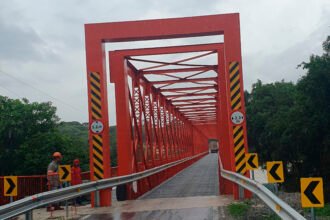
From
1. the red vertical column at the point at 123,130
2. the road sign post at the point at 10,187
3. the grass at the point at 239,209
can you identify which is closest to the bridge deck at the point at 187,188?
the red vertical column at the point at 123,130

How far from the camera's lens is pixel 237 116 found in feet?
45.3

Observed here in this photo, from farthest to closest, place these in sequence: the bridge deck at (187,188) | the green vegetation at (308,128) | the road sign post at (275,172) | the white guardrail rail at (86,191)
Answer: the green vegetation at (308,128)
the bridge deck at (187,188)
the road sign post at (275,172)
the white guardrail rail at (86,191)

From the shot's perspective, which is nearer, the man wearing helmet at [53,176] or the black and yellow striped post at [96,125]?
the man wearing helmet at [53,176]

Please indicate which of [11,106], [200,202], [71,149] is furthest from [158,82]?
[200,202]

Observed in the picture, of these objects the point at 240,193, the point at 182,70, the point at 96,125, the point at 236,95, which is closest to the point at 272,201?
the point at 240,193

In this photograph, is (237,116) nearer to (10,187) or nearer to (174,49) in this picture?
(174,49)

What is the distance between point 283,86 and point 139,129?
24.1m

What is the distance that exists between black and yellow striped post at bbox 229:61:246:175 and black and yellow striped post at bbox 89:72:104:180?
3.61m

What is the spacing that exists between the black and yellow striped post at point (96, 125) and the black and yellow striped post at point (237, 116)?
3612mm

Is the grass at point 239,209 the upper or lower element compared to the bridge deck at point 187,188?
upper

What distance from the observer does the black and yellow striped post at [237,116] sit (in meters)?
13.8

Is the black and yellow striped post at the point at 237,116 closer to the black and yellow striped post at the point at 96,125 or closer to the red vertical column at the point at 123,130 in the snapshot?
the black and yellow striped post at the point at 96,125

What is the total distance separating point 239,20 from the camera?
1466cm

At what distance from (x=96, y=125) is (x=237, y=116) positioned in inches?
149
